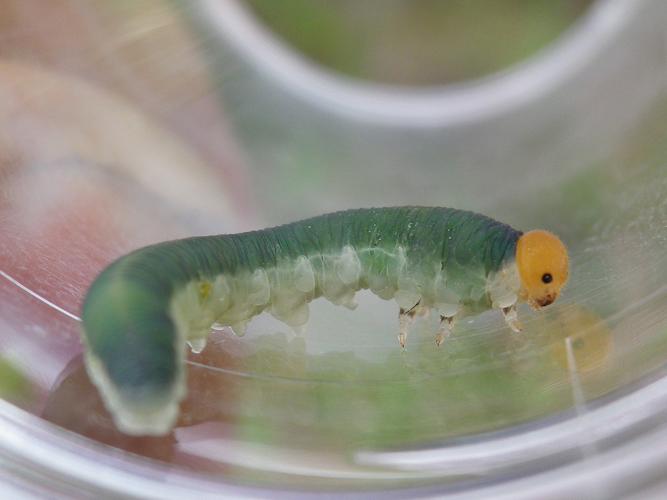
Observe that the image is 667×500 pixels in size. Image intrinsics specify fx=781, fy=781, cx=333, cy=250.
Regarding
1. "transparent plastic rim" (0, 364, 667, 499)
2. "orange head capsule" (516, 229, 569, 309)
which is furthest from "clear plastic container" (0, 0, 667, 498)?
"orange head capsule" (516, 229, 569, 309)

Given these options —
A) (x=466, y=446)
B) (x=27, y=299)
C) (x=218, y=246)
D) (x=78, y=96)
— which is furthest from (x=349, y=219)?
(x=78, y=96)

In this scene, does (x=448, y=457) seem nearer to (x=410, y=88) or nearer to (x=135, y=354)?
(x=135, y=354)

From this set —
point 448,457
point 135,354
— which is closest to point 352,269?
point 448,457

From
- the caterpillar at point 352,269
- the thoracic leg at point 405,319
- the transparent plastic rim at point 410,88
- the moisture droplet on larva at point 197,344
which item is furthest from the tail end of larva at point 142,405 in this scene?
the transparent plastic rim at point 410,88

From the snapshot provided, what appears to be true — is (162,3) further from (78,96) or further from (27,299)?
(27,299)

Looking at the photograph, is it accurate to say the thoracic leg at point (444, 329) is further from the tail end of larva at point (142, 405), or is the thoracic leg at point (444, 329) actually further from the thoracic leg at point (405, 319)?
the tail end of larva at point (142, 405)

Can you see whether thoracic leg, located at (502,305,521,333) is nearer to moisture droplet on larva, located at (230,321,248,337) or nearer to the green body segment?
the green body segment
